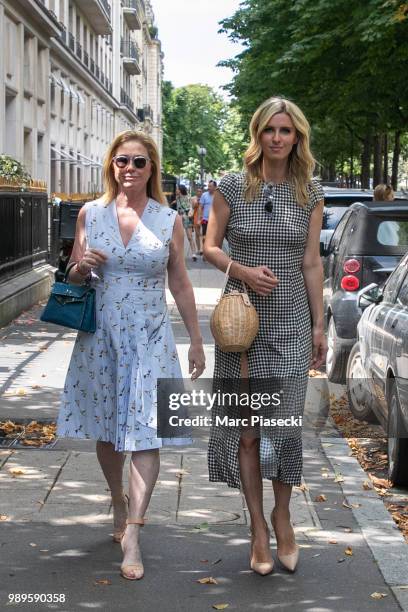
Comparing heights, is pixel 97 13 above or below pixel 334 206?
above

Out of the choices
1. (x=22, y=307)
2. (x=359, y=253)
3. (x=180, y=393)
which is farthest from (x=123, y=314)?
(x=22, y=307)

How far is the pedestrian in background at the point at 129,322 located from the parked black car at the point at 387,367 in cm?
209

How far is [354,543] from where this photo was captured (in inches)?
233

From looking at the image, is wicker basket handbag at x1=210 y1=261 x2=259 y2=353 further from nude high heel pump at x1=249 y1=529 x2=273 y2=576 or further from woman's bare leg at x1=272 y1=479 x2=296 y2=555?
nude high heel pump at x1=249 y1=529 x2=273 y2=576

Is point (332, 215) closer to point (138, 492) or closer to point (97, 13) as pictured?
point (138, 492)

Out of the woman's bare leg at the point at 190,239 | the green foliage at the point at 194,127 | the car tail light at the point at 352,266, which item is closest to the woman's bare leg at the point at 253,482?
the car tail light at the point at 352,266

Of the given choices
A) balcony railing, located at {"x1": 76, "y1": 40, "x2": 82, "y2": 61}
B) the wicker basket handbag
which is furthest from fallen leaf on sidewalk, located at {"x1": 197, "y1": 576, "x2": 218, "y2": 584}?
balcony railing, located at {"x1": 76, "y1": 40, "x2": 82, "y2": 61}

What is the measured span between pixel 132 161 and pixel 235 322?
0.88m

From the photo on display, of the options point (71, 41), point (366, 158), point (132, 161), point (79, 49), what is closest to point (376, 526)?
point (132, 161)

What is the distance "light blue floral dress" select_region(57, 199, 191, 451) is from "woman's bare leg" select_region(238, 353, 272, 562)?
0.88 ft

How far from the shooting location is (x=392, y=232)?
38.1 feet

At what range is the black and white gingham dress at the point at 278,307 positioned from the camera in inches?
212

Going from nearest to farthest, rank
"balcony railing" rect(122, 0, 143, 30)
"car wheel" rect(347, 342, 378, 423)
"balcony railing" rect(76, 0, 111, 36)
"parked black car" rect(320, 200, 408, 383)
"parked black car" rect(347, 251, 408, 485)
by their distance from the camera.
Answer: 1. "parked black car" rect(347, 251, 408, 485)
2. "car wheel" rect(347, 342, 378, 423)
3. "parked black car" rect(320, 200, 408, 383)
4. "balcony railing" rect(76, 0, 111, 36)
5. "balcony railing" rect(122, 0, 143, 30)

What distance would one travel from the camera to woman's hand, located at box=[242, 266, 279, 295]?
5305 millimetres
